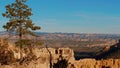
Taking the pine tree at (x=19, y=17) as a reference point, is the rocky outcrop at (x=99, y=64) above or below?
below

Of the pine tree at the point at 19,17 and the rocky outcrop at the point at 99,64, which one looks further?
the rocky outcrop at the point at 99,64

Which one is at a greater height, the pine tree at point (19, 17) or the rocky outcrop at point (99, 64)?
the pine tree at point (19, 17)

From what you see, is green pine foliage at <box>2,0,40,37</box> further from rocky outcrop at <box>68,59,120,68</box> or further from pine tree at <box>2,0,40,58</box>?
rocky outcrop at <box>68,59,120,68</box>

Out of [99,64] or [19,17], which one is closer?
[19,17]

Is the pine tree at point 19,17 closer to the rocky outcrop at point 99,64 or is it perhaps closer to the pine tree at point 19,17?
the pine tree at point 19,17

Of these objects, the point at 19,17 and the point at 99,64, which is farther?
the point at 99,64

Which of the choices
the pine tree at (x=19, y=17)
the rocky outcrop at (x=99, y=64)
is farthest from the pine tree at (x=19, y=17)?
the rocky outcrop at (x=99, y=64)

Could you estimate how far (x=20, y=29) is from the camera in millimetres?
45562

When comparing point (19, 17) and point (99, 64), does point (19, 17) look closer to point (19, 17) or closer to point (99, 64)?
point (19, 17)

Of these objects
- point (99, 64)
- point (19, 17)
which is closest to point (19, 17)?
point (19, 17)

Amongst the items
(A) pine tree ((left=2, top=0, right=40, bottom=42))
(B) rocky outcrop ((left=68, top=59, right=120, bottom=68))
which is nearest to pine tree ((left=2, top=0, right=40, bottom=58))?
Result: (A) pine tree ((left=2, top=0, right=40, bottom=42))

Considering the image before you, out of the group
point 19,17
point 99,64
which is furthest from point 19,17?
point 99,64

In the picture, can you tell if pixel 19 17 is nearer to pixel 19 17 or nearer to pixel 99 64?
pixel 19 17

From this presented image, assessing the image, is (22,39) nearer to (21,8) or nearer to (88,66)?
(21,8)
